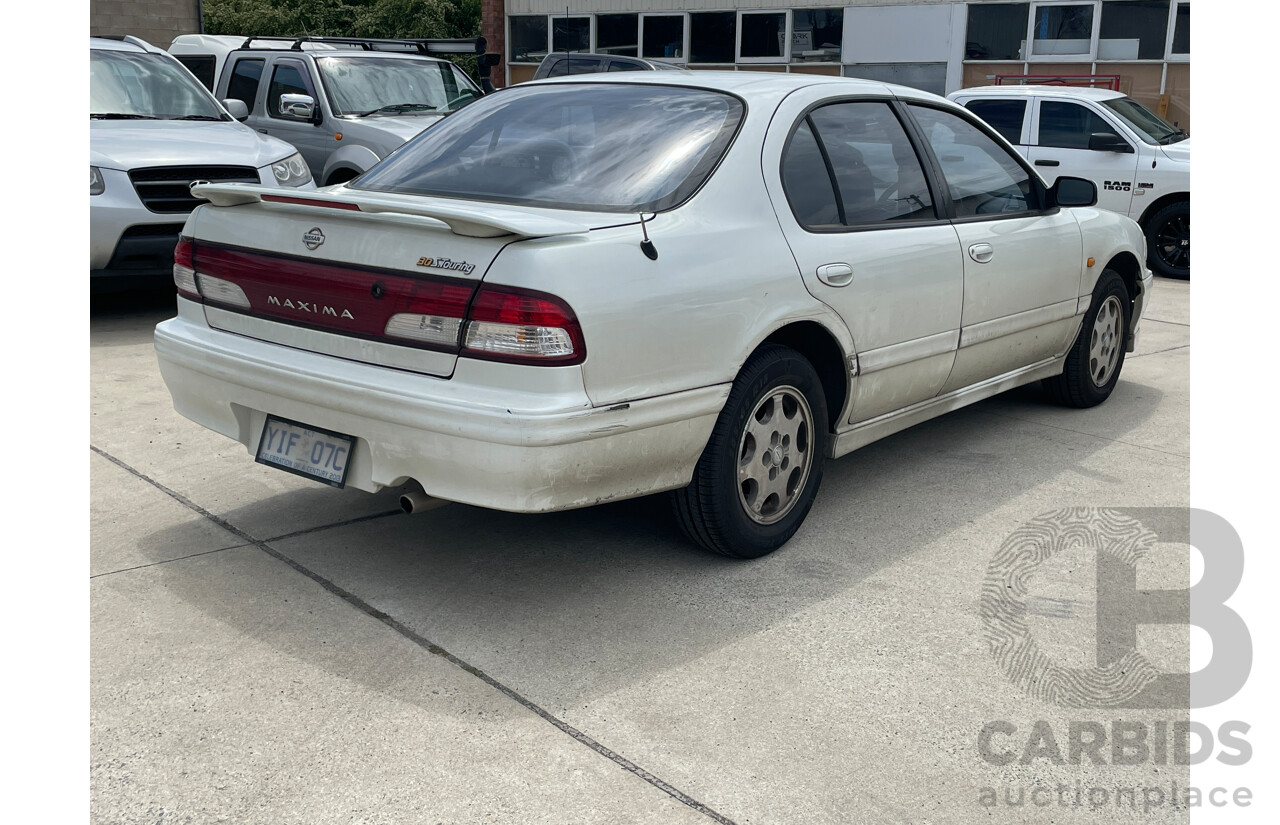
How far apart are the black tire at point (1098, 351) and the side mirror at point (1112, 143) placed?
581 centimetres

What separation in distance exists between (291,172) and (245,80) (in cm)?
370

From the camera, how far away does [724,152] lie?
3.86 meters

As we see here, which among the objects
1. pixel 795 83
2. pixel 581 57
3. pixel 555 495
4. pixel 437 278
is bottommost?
pixel 555 495

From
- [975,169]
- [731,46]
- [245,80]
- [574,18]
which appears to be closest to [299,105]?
[245,80]

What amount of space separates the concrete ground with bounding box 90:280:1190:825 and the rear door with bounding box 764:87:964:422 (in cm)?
60

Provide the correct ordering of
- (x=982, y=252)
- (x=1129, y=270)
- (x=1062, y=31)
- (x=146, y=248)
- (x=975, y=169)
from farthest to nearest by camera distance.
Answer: (x=1062, y=31) → (x=146, y=248) → (x=1129, y=270) → (x=975, y=169) → (x=982, y=252)

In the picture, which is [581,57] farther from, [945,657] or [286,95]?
[945,657]

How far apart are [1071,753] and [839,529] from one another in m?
1.54

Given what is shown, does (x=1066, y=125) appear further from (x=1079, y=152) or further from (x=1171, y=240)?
(x=1171, y=240)

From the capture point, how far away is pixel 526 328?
3145 millimetres

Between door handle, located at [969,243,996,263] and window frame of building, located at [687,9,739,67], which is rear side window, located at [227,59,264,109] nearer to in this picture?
door handle, located at [969,243,996,263]

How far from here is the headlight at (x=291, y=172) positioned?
8.30 meters

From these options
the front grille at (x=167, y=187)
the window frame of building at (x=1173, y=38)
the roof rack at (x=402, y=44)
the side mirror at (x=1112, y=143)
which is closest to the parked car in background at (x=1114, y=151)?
the side mirror at (x=1112, y=143)

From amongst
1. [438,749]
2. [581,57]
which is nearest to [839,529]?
[438,749]
